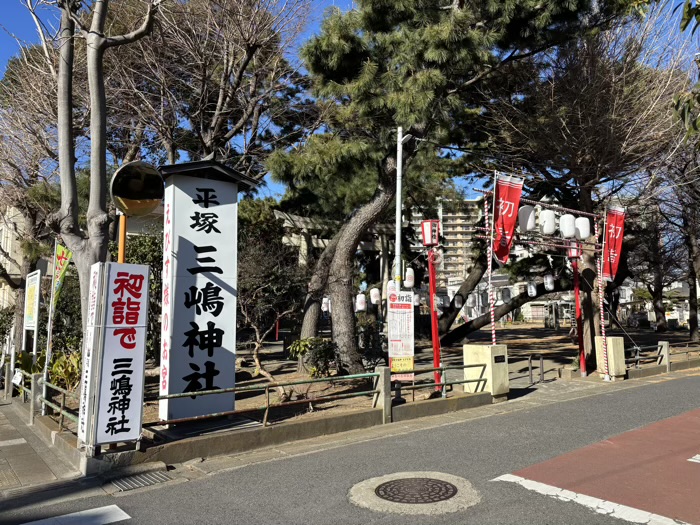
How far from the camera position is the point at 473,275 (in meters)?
25.2

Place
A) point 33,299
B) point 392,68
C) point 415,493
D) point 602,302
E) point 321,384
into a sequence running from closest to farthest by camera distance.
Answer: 1. point 415,493
2. point 33,299
3. point 321,384
4. point 392,68
5. point 602,302

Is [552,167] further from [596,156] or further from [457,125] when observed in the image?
[457,125]

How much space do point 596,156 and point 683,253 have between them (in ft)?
77.1

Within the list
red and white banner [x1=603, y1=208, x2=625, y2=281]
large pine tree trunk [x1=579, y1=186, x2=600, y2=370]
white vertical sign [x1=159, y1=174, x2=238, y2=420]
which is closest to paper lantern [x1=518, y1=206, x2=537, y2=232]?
red and white banner [x1=603, y1=208, x2=625, y2=281]

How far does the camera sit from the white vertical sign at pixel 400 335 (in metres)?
10.3

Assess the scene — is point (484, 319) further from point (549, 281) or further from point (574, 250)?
point (574, 250)

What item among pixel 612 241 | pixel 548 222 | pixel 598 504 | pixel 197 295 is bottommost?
pixel 598 504

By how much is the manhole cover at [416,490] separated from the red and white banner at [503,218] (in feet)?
24.6

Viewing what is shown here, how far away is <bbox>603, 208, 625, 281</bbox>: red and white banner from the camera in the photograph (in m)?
15.7

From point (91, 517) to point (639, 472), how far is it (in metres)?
6.05

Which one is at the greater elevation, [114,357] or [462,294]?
[462,294]

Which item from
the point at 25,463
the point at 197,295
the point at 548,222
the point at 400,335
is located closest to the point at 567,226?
the point at 548,222

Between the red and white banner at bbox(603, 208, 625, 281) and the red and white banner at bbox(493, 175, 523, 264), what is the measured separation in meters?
4.62

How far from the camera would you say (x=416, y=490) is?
5.77 metres
